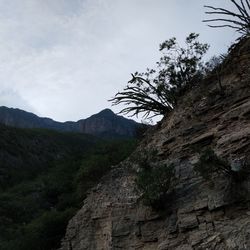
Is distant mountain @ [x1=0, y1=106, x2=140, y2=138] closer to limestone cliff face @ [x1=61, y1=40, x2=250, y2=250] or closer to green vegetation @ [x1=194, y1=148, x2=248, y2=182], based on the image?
limestone cliff face @ [x1=61, y1=40, x2=250, y2=250]

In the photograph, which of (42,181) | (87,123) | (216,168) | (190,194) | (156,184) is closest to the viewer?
(216,168)

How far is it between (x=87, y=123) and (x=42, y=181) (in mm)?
103381

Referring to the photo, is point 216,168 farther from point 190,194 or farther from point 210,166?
point 190,194

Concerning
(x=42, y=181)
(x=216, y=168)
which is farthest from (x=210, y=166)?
(x=42, y=181)

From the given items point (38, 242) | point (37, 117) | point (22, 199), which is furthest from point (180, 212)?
point (37, 117)

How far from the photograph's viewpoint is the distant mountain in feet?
425

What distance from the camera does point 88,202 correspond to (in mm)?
10844

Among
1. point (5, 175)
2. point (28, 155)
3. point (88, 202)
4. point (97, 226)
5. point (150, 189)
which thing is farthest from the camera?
point (28, 155)

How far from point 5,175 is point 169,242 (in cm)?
4390

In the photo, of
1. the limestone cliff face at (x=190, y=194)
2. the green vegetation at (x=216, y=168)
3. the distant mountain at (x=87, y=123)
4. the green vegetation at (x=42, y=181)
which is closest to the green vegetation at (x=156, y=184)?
the limestone cliff face at (x=190, y=194)

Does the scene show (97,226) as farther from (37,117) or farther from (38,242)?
(37,117)

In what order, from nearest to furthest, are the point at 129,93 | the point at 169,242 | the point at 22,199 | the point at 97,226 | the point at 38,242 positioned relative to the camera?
the point at 169,242, the point at 97,226, the point at 129,93, the point at 38,242, the point at 22,199

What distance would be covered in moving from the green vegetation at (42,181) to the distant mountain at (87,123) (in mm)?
41938

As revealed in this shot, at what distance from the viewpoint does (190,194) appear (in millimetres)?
7859
